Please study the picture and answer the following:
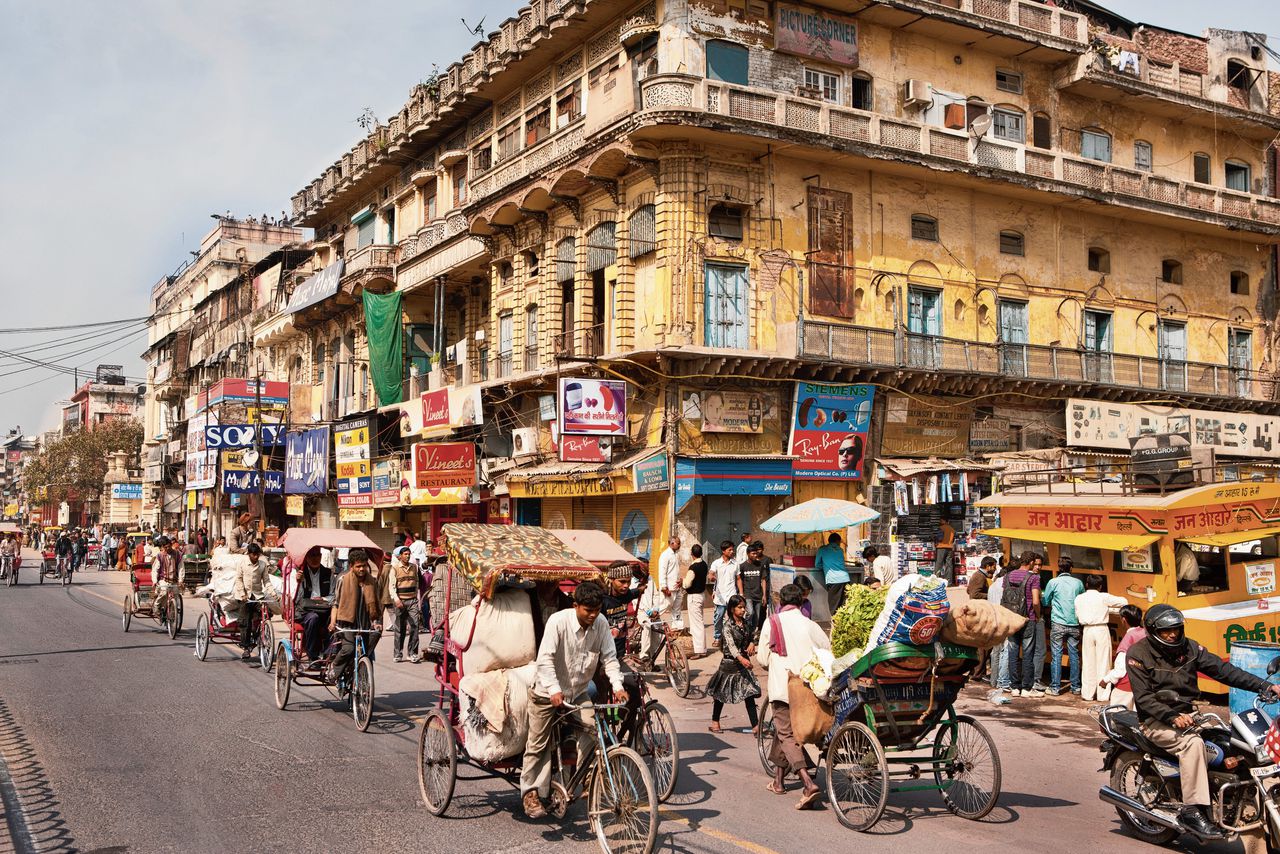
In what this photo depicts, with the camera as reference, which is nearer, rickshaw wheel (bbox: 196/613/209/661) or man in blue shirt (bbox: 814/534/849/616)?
rickshaw wheel (bbox: 196/613/209/661)

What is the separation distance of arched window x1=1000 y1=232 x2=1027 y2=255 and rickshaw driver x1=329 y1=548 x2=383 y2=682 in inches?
795

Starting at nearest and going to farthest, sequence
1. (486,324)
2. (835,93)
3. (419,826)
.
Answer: (419,826) < (835,93) < (486,324)

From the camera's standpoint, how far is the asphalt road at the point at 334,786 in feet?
24.2

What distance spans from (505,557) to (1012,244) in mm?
22443

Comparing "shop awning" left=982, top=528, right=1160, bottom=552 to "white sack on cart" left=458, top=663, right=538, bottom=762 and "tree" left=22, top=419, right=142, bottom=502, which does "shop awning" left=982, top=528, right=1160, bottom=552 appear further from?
"tree" left=22, top=419, right=142, bottom=502

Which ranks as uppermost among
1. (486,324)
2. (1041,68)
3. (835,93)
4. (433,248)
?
(1041,68)

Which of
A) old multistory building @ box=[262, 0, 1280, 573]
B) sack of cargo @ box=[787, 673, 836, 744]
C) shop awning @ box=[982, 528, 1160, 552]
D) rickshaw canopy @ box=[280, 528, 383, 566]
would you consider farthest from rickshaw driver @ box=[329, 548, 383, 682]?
old multistory building @ box=[262, 0, 1280, 573]

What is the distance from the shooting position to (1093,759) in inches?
420

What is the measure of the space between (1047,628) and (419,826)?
10572 millimetres

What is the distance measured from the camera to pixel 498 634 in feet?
25.9

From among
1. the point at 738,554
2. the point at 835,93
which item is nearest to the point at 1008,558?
the point at 738,554

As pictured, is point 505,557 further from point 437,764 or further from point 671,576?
point 671,576

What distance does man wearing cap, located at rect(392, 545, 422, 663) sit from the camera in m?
A: 17.0

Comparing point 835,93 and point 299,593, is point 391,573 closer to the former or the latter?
point 299,593
